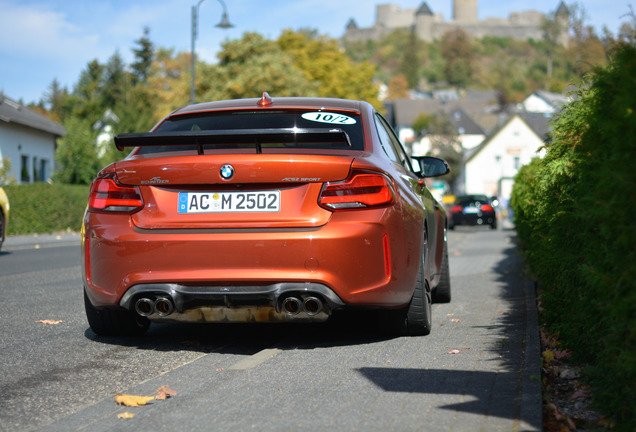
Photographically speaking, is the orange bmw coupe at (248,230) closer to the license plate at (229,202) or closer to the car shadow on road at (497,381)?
the license plate at (229,202)

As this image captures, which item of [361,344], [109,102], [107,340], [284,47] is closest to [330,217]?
[361,344]

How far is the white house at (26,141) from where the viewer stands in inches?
1662

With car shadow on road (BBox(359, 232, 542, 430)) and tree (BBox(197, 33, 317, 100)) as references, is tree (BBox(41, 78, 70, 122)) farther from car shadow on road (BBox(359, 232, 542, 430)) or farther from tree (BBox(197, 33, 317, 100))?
car shadow on road (BBox(359, 232, 542, 430))

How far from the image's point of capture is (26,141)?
149 ft

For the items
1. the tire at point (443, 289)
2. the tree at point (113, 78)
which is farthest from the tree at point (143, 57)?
the tire at point (443, 289)

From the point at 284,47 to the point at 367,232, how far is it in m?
71.8

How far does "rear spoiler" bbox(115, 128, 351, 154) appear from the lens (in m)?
5.52

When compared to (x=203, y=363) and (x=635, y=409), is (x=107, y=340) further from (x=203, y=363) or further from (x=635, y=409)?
(x=635, y=409)

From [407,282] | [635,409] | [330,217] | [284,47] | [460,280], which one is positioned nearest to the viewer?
[635,409]

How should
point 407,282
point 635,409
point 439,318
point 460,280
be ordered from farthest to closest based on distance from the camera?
point 460,280 → point 439,318 → point 407,282 → point 635,409

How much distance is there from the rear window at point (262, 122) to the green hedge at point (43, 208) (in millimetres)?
22571

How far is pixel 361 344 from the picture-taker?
613 centimetres

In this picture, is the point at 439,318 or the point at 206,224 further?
the point at 439,318

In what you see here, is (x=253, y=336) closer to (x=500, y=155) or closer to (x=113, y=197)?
(x=113, y=197)
